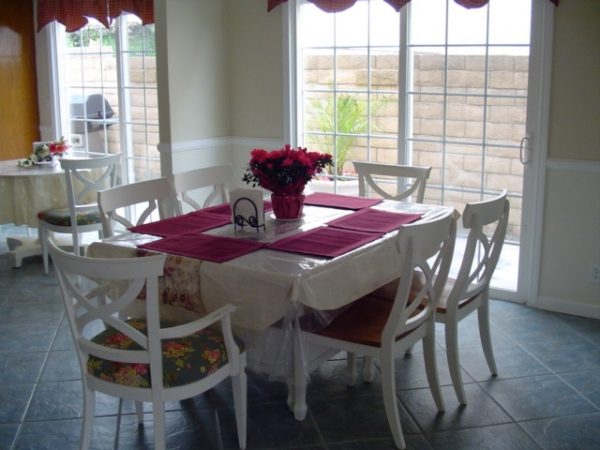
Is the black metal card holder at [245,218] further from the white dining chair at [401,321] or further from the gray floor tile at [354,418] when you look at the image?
the gray floor tile at [354,418]

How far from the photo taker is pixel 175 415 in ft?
10.4

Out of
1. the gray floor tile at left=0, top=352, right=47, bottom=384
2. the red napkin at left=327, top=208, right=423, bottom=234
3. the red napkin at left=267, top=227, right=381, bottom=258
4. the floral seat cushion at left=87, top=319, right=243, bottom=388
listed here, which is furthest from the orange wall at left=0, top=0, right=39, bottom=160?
the floral seat cushion at left=87, top=319, right=243, bottom=388

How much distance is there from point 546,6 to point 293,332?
246 cm

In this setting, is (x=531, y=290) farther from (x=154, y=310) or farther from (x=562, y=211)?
(x=154, y=310)

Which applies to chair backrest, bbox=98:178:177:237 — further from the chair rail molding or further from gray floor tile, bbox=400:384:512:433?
the chair rail molding

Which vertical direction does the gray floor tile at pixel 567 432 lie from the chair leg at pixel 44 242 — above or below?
below

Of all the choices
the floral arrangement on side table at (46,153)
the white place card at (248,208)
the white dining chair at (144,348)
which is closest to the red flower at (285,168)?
the white place card at (248,208)

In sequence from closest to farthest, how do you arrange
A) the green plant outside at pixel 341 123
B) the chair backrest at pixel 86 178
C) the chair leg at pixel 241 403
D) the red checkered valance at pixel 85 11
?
1. the chair leg at pixel 241 403
2. the chair backrest at pixel 86 178
3. the green plant outside at pixel 341 123
4. the red checkered valance at pixel 85 11

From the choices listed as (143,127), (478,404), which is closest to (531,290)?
(478,404)

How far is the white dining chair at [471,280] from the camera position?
3002 millimetres

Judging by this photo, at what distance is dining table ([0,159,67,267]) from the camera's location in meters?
5.23

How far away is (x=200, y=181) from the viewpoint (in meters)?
4.10

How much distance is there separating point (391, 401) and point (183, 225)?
1.23m

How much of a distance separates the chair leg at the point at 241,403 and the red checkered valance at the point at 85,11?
371 centimetres
